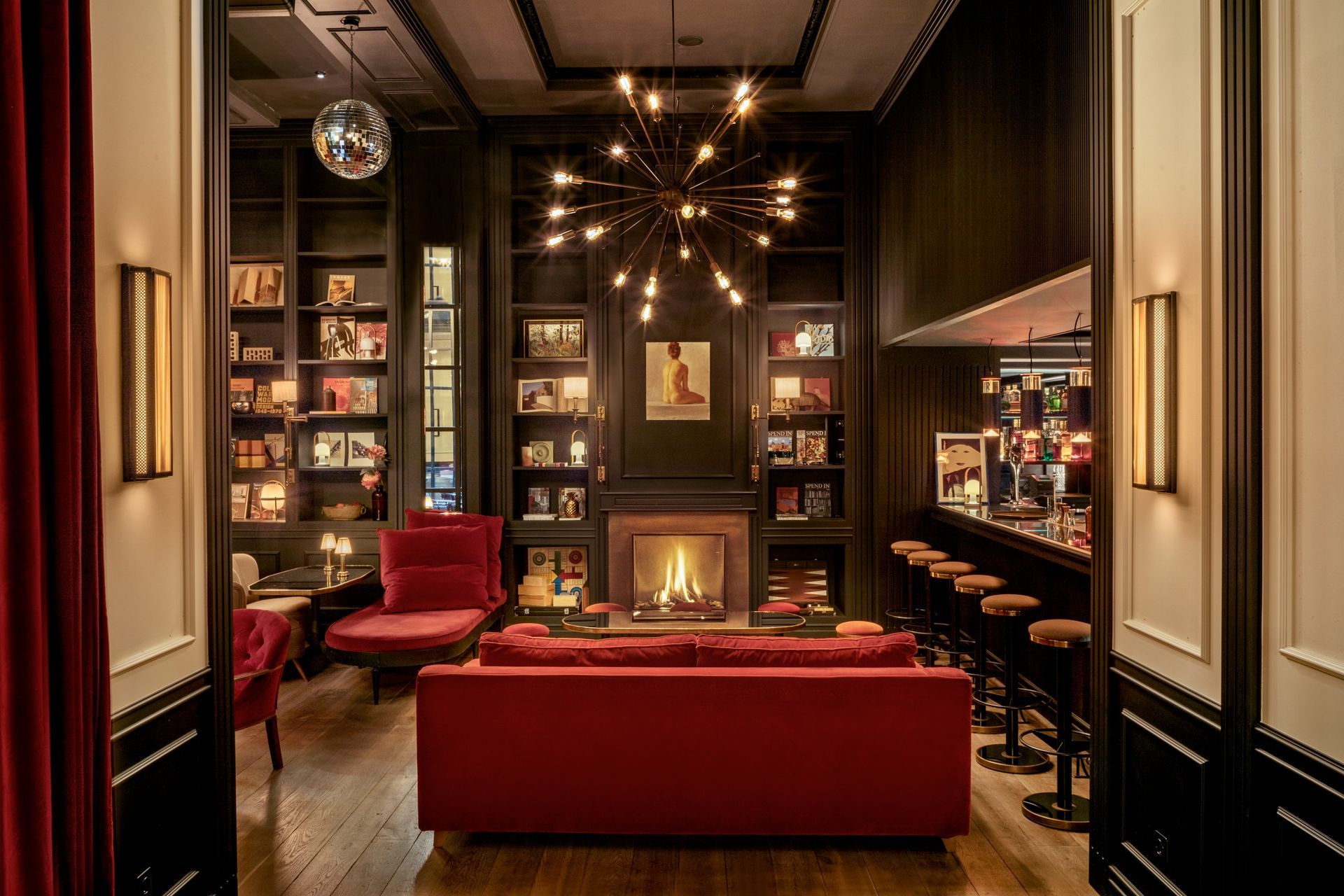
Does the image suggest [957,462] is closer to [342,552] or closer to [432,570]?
[432,570]

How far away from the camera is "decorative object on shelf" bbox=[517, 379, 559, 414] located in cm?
606

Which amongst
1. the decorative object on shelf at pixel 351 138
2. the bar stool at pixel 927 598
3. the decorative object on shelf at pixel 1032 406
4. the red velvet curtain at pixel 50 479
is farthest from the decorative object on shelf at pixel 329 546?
the decorative object on shelf at pixel 1032 406

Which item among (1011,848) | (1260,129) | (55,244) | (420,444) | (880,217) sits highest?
(880,217)

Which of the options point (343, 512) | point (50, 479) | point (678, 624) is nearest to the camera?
point (50, 479)

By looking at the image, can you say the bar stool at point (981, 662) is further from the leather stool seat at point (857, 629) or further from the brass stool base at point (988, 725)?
the leather stool seat at point (857, 629)

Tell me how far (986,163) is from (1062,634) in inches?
91.5

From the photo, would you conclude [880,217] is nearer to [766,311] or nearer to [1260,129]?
[766,311]

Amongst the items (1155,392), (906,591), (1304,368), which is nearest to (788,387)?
(906,591)

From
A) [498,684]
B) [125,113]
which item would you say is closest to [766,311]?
[498,684]

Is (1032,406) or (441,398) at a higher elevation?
(441,398)

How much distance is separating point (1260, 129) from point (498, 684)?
2.70 m

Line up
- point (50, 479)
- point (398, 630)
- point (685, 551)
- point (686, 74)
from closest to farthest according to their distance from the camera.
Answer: point (50, 479), point (398, 630), point (686, 74), point (685, 551)

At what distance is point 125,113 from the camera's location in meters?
2.05

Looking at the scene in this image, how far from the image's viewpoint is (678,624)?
4.41m
